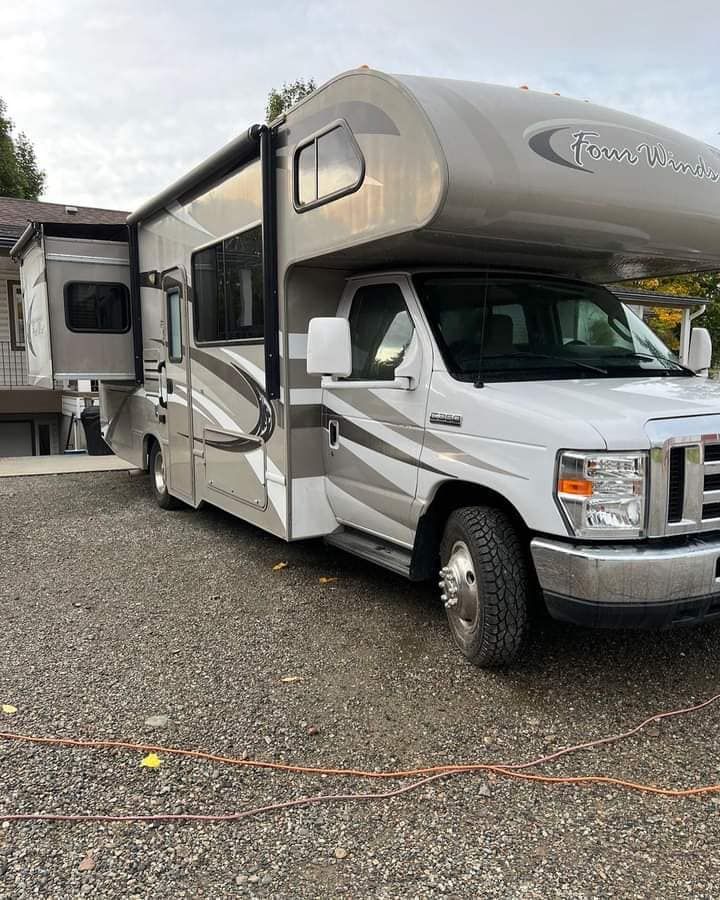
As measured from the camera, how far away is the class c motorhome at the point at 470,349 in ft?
10.9

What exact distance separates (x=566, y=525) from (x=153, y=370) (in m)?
5.41

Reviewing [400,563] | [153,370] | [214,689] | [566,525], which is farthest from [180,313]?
[566,525]

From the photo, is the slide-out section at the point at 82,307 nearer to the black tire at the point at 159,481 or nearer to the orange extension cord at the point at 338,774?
the black tire at the point at 159,481

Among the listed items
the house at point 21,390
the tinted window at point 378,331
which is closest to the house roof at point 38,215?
the house at point 21,390

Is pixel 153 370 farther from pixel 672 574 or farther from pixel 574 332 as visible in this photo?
pixel 672 574

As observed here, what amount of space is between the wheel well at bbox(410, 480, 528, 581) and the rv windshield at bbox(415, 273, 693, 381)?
617 mm

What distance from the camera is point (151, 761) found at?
3186 mm

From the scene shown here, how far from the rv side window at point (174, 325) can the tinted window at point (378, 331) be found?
2499 mm

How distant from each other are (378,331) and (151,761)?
2797 millimetres

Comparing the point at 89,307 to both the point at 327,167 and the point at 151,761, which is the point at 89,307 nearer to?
the point at 327,167

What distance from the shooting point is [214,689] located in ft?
12.6

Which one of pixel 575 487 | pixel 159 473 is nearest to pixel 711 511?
pixel 575 487

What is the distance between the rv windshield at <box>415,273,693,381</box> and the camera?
4172 mm

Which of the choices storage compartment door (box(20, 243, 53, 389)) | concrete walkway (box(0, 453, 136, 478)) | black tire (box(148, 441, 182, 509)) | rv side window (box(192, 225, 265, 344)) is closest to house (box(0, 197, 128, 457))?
concrete walkway (box(0, 453, 136, 478))
